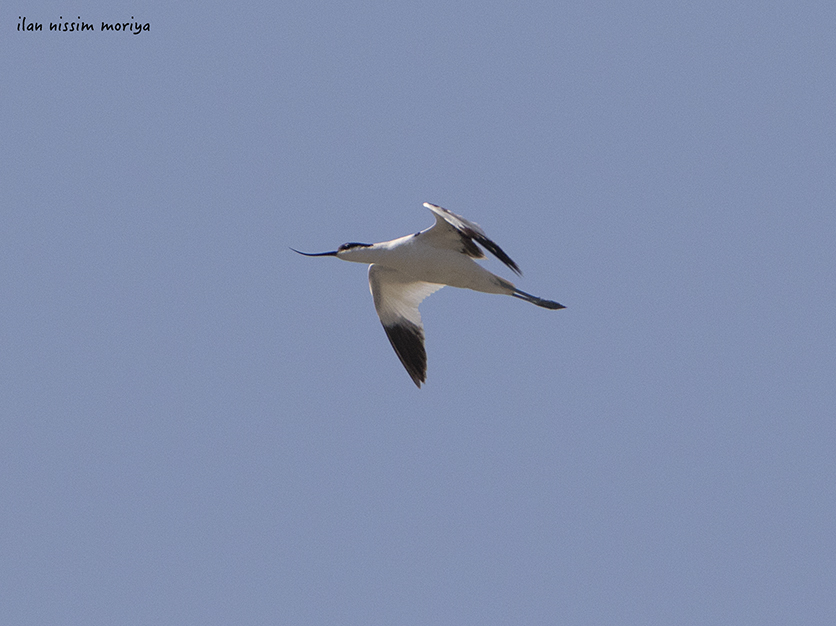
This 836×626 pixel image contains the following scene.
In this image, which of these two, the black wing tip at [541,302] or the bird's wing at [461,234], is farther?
the black wing tip at [541,302]

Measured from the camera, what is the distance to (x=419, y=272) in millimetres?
12266

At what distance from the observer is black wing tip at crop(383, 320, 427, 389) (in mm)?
13258

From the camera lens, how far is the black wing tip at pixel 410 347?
522 inches

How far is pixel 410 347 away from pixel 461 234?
218 cm

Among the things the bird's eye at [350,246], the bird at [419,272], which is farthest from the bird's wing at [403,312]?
the bird's eye at [350,246]

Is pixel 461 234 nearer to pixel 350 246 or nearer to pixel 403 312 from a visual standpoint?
pixel 350 246

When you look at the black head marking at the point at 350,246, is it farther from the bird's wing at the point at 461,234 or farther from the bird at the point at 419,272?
the bird's wing at the point at 461,234

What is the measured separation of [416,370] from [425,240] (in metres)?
1.92

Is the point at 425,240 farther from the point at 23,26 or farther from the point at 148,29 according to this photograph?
the point at 23,26

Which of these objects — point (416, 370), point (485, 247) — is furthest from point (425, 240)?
point (416, 370)

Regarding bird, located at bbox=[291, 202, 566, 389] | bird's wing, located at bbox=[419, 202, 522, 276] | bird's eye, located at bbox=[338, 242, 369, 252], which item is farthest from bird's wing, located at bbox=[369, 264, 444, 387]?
bird's wing, located at bbox=[419, 202, 522, 276]

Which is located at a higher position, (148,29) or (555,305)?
(148,29)

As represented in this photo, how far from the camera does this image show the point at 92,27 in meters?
13.4

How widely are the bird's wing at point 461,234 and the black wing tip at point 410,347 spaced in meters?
1.71
